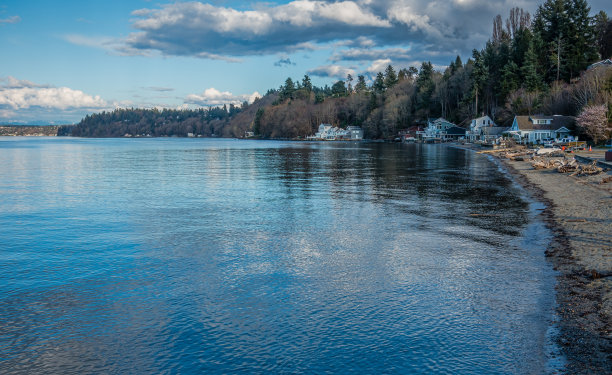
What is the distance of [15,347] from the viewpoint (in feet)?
33.4

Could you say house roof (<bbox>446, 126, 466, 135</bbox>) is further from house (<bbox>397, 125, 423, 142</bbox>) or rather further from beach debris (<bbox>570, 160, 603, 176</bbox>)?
beach debris (<bbox>570, 160, 603, 176</bbox>)

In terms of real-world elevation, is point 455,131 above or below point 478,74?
below

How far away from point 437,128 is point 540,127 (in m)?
54.0

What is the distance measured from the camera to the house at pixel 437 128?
5581 inches

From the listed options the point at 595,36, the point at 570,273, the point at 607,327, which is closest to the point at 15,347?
the point at 607,327

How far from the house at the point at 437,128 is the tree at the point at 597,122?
68.0 meters

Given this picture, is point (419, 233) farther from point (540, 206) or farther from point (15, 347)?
point (15, 347)

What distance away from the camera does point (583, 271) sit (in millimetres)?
14016

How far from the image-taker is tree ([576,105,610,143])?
71250 mm

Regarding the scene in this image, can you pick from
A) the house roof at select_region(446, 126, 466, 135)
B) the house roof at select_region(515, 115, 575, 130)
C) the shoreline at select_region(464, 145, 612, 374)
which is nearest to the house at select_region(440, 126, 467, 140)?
the house roof at select_region(446, 126, 466, 135)

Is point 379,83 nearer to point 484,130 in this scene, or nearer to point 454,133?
point 454,133

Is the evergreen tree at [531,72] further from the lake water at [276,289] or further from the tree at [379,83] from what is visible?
the lake water at [276,289]

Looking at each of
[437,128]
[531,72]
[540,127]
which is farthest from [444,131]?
[540,127]

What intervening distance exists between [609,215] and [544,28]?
112 meters
